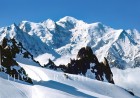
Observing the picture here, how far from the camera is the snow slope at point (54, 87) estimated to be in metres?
57.8

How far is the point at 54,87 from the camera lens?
76.5m

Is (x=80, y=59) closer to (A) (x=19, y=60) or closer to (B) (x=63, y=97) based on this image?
(A) (x=19, y=60)

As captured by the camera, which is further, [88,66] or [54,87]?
[88,66]

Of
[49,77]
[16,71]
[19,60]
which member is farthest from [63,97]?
[19,60]

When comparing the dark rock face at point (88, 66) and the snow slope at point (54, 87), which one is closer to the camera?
the snow slope at point (54, 87)

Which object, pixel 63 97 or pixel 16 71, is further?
pixel 16 71

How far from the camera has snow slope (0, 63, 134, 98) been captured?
5782 cm

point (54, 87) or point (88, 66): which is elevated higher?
point (88, 66)

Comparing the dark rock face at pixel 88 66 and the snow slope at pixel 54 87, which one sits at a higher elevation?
the dark rock face at pixel 88 66

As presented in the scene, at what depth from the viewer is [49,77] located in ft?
308

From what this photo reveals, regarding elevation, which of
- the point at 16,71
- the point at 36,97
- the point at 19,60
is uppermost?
the point at 19,60

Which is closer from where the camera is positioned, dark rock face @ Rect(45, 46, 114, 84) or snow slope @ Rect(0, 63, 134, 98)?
snow slope @ Rect(0, 63, 134, 98)

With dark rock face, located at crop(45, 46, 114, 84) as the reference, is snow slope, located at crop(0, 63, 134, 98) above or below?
below

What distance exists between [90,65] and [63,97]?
315 feet
